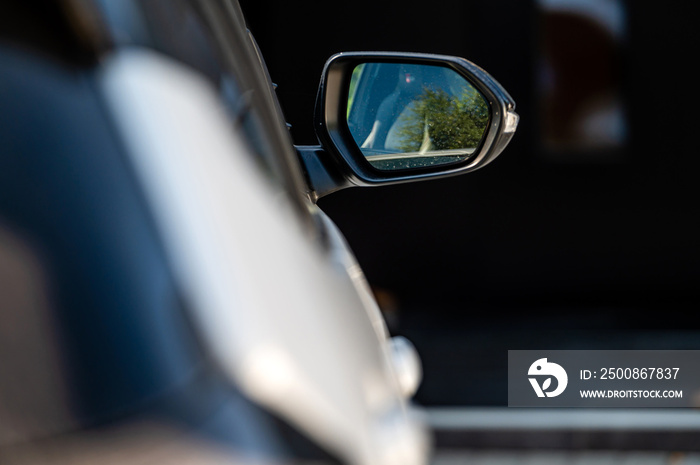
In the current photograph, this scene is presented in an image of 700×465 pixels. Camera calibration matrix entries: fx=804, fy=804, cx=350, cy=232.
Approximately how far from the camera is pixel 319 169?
4.64ft

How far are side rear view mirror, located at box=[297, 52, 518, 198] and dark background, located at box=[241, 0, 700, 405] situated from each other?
496cm

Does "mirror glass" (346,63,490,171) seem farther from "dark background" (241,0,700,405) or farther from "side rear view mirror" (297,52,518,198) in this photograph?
"dark background" (241,0,700,405)

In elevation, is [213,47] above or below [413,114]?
above

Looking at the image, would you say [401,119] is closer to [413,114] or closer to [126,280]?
[413,114]

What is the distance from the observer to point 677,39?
637 centimetres

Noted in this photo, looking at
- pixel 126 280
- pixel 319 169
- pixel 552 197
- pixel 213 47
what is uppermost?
pixel 213 47

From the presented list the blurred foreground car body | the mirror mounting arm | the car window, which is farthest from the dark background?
the blurred foreground car body

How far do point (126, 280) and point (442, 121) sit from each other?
98 centimetres

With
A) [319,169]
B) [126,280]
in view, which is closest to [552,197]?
[319,169]

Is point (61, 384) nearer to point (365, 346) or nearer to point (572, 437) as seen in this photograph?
point (365, 346)

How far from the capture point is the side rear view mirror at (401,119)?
1.33 meters

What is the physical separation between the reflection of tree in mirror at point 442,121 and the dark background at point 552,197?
16.3 feet

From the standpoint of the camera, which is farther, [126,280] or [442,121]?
[442,121]

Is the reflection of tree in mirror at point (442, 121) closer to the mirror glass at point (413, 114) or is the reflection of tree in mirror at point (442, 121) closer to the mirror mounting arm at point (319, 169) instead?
the mirror glass at point (413, 114)
